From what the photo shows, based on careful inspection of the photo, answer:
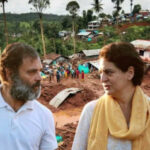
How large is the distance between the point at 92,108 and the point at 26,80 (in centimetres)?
71

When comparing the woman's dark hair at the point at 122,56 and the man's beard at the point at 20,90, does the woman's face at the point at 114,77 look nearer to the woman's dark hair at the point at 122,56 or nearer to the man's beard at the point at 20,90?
the woman's dark hair at the point at 122,56

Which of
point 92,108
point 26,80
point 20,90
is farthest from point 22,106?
point 92,108

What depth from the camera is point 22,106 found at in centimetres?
185

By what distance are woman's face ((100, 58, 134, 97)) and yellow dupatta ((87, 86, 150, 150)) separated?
0.12 metres

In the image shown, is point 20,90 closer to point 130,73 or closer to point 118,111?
point 118,111

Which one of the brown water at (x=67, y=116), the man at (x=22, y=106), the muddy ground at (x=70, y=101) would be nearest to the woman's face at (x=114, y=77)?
the man at (x=22, y=106)

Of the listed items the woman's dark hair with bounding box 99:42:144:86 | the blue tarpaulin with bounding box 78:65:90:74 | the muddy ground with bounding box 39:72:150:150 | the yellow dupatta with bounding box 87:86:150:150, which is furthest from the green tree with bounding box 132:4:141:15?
the yellow dupatta with bounding box 87:86:150:150

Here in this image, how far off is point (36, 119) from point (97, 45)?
3217 centimetres

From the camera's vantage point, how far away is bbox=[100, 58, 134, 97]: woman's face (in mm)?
1782

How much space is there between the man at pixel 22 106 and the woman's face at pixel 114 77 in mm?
660

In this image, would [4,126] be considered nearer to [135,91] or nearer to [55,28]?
[135,91]

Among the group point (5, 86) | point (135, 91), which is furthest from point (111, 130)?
point (5, 86)

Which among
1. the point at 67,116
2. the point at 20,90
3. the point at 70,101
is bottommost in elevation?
the point at 67,116

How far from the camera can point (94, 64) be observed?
843 inches
